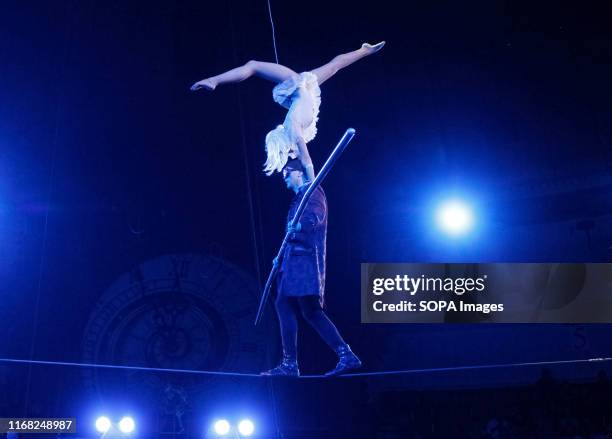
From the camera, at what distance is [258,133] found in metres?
7.32

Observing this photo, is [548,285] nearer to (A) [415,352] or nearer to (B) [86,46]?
(A) [415,352]

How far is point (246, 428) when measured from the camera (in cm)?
701

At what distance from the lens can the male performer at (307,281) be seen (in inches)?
217

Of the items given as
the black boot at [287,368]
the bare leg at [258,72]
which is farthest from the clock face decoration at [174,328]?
the bare leg at [258,72]

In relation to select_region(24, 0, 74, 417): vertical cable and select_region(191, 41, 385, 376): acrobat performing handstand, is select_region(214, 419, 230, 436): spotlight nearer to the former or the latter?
select_region(191, 41, 385, 376): acrobat performing handstand

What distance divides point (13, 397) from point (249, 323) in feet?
7.05

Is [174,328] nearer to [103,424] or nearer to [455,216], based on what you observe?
[103,424]

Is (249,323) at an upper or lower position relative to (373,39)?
lower

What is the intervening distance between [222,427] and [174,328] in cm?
106

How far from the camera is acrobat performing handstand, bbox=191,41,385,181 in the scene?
229 inches

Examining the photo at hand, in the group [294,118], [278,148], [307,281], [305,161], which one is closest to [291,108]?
[294,118]

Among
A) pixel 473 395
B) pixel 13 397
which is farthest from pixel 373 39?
pixel 13 397

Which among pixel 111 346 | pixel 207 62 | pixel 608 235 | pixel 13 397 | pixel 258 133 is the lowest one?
pixel 13 397

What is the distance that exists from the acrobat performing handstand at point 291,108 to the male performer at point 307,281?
361mm
